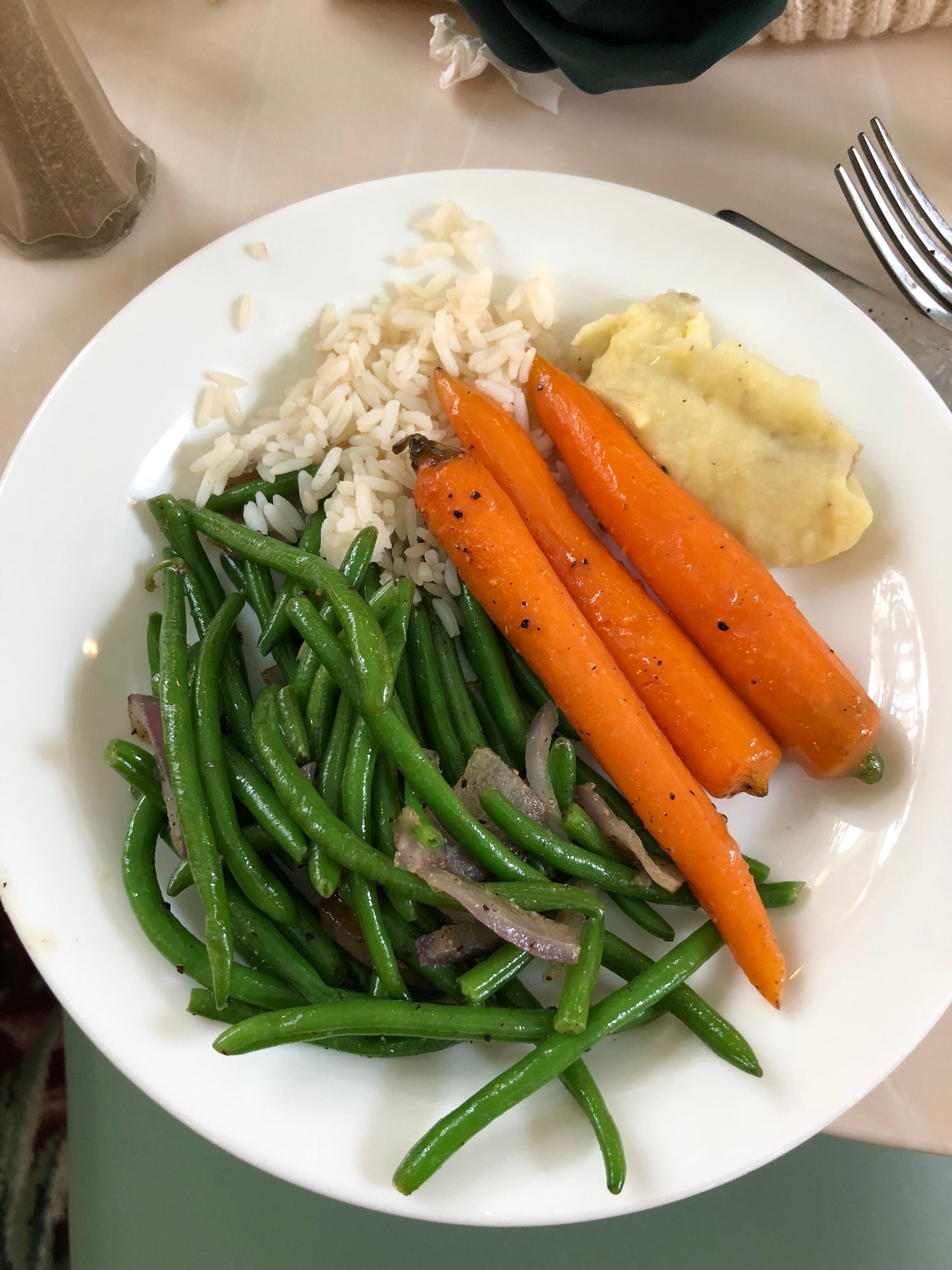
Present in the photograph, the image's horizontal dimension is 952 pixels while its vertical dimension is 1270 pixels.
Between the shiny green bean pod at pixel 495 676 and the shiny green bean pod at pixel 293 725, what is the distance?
377mm

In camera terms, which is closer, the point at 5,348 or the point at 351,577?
the point at 351,577

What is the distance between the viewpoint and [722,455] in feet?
5.71

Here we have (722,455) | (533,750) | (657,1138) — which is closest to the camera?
(657,1138)

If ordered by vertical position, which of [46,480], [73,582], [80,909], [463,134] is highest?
[463,134]

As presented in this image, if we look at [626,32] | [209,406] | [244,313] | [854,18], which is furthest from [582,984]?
[854,18]

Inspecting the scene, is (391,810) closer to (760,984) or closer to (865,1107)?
(760,984)

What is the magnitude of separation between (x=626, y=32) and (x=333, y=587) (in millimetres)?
1426

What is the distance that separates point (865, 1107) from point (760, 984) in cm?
42

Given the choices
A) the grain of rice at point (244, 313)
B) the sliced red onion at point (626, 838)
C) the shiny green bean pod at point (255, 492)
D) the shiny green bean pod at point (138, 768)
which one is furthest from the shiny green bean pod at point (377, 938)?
the grain of rice at point (244, 313)

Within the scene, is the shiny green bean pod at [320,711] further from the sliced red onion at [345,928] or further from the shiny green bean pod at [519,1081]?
the shiny green bean pod at [519,1081]

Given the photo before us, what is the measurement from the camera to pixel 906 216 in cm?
183

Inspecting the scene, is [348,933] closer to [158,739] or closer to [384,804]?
[384,804]

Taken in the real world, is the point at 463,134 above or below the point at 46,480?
above

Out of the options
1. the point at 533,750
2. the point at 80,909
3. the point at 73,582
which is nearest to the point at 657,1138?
the point at 533,750
